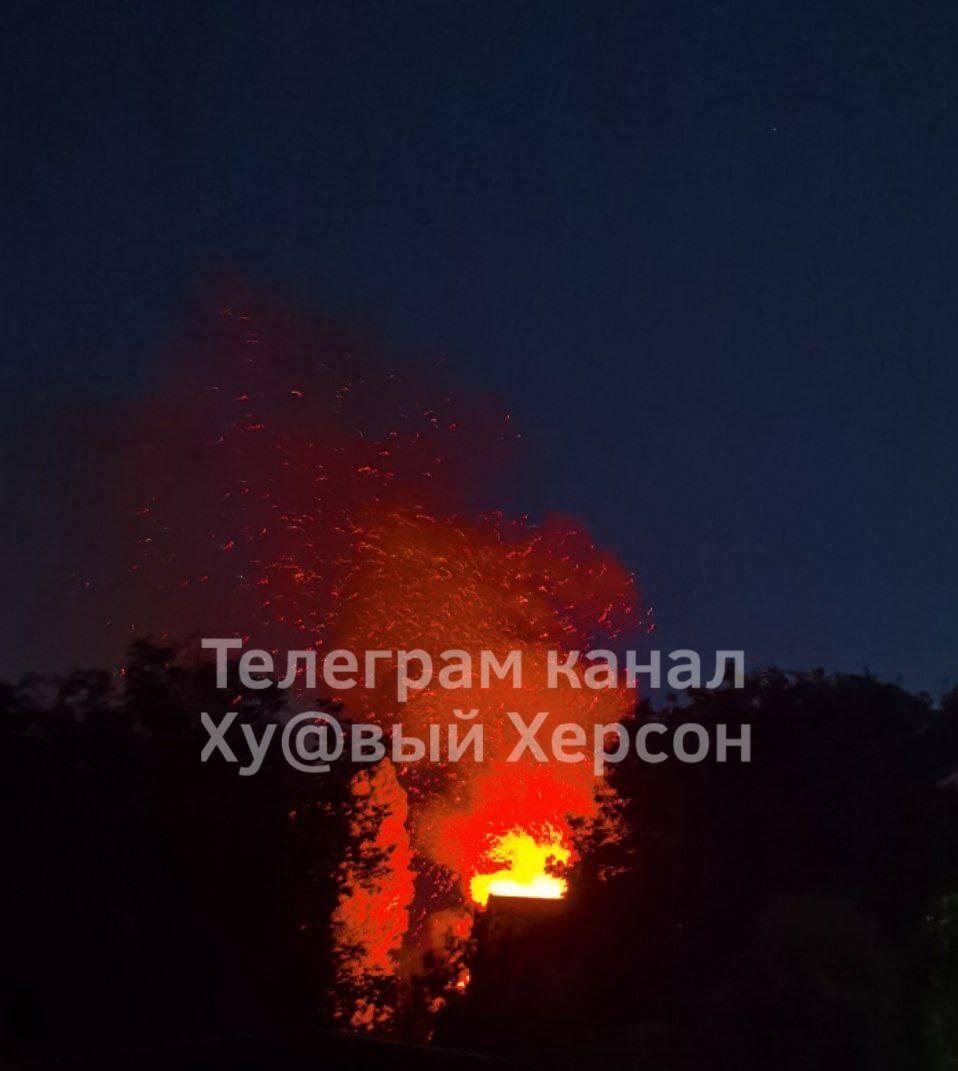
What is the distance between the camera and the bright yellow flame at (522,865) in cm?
3164

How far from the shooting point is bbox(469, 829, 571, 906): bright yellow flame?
31.6 metres

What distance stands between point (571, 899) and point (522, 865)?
12427 mm

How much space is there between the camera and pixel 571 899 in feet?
67.9

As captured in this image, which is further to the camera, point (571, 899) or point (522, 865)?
point (522, 865)

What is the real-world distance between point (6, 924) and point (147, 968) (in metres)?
1.92

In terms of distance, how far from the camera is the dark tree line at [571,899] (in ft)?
49.9

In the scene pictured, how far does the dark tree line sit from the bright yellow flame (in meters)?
10.6

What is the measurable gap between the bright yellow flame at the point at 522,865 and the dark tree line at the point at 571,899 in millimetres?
10648

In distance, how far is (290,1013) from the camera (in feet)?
58.1

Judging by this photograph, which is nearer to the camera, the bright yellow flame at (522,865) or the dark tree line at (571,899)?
the dark tree line at (571,899)

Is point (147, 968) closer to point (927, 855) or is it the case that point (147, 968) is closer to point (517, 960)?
point (517, 960)

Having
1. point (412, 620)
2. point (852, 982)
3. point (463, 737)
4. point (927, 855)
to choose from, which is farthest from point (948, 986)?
point (463, 737)

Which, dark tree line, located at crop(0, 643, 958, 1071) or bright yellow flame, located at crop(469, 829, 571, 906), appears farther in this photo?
bright yellow flame, located at crop(469, 829, 571, 906)

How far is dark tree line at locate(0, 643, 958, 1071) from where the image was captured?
15211mm
